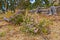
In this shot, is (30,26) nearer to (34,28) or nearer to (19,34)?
(34,28)

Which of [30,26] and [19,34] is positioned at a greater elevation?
[30,26]

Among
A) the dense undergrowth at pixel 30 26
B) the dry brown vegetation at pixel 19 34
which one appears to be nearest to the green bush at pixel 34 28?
the dense undergrowth at pixel 30 26

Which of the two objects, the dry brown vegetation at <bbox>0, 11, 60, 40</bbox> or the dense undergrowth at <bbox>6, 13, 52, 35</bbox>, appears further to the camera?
the dense undergrowth at <bbox>6, 13, 52, 35</bbox>

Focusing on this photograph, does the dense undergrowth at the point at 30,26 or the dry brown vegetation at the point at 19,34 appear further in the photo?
the dense undergrowth at the point at 30,26

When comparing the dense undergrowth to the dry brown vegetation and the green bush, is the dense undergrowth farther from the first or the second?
the dry brown vegetation

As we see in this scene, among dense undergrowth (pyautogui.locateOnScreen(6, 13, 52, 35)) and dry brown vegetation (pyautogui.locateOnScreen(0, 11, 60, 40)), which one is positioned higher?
dense undergrowth (pyautogui.locateOnScreen(6, 13, 52, 35))

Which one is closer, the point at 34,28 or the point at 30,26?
the point at 34,28

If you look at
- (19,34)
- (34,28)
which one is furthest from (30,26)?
(19,34)

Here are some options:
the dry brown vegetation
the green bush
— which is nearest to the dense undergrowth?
the green bush

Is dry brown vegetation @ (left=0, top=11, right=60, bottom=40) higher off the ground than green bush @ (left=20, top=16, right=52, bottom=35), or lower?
lower

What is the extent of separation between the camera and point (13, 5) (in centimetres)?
1056

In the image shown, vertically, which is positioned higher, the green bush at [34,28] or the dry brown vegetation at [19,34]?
the green bush at [34,28]

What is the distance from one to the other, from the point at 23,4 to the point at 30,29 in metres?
5.70

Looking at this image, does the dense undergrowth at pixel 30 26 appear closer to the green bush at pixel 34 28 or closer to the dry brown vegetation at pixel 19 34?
the green bush at pixel 34 28
